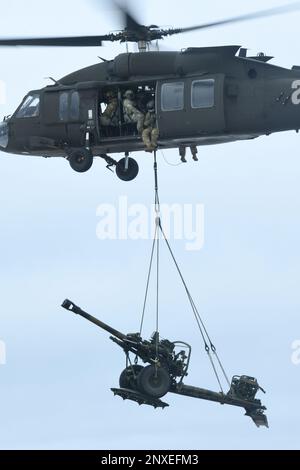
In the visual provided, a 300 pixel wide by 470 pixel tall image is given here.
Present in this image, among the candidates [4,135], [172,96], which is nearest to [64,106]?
[4,135]

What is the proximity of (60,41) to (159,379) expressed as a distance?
8.31m

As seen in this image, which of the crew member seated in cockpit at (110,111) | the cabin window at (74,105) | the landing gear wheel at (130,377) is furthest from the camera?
the cabin window at (74,105)

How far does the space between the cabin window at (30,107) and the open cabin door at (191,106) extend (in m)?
3.74

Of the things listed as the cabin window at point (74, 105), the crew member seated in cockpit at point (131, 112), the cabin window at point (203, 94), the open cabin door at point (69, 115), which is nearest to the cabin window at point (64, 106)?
the open cabin door at point (69, 115)

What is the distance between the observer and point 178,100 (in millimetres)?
32281

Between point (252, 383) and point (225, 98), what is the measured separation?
687 centimetres

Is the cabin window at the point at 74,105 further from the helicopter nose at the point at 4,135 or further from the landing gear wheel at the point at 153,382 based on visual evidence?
the landing gear wheel at the point at 153,382

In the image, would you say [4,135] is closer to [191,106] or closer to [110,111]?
[110,111]

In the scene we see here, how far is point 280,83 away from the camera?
31875mm

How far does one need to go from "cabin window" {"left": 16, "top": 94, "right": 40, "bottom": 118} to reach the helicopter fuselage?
19 centimetres

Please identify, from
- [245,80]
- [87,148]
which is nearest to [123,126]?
[87,148]

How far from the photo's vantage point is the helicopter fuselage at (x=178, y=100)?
31875mm
